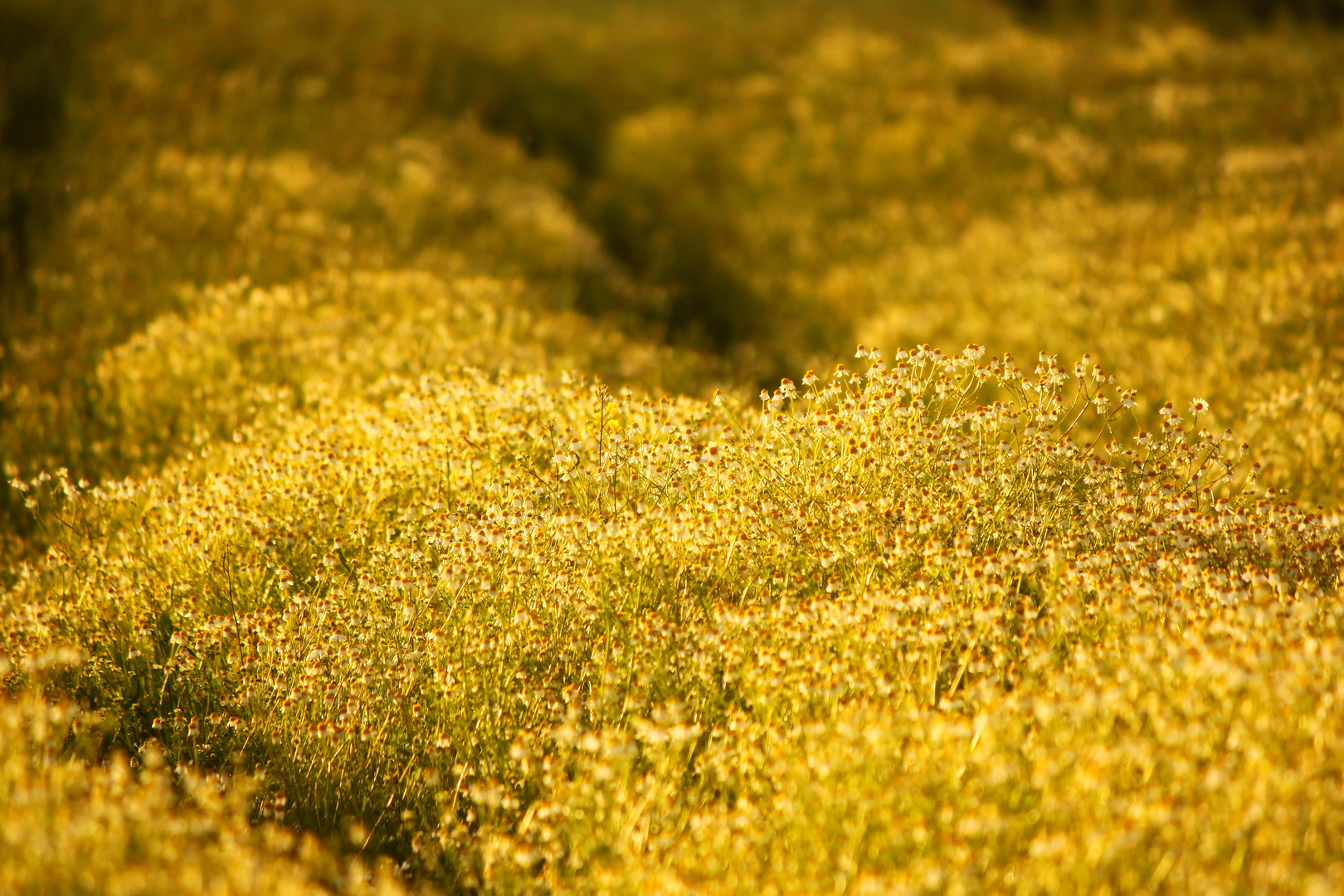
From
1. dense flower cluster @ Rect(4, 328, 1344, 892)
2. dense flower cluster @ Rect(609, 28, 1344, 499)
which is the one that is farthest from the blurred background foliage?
dense flower cluster @ Rect(4, 328, 1344, 892)

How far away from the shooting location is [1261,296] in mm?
7555

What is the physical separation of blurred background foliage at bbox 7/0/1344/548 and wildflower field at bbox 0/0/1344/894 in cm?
7

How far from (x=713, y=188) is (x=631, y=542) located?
33.0 feet

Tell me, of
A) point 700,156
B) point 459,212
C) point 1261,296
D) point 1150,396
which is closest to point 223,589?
point 1150,396

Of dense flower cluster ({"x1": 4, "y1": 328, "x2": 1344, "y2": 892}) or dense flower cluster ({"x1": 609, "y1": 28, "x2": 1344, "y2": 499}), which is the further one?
dense flower cluster ({"x1": 609, "y1": 28, "x2": 1344, "y2": 499})

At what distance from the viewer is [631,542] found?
371 centimetres

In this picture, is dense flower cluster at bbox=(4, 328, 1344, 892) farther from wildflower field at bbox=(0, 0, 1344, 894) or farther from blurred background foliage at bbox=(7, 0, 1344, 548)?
blurred background foliage at bbox=(7, 0, 1344, 548)

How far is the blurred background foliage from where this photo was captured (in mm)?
7180

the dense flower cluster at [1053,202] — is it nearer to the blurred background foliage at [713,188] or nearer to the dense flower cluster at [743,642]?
the blurred background foliage at [713,188]

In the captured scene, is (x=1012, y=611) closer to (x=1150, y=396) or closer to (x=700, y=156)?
(x=1150, y=396)

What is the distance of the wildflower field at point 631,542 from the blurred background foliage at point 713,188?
0.23 ft

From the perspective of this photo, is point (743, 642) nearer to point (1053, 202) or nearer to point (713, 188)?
point (1053, 202)

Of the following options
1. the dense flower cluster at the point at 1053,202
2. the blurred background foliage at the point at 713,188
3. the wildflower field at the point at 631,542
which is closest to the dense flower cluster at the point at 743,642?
the wildflower field at the point at 631,542

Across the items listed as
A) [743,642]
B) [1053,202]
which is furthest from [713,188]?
[743,642]
